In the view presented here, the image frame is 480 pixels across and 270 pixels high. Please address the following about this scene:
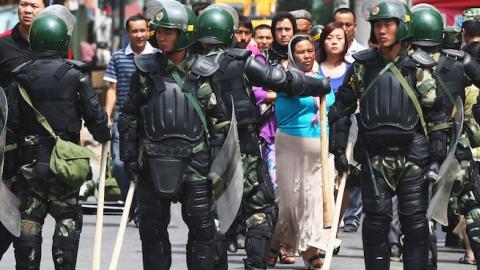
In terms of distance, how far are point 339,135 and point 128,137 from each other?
4.60 feet

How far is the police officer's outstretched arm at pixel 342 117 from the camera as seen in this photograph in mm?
10188

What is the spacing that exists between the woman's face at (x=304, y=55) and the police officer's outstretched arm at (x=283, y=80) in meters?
1.35

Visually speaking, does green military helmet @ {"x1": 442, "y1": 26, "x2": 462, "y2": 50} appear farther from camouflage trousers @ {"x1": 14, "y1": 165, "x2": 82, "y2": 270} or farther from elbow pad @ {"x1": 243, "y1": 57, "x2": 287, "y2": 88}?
camouflage trousers @ {"x1": 14, "y1": 165, "x2": 82, "y2": 270}

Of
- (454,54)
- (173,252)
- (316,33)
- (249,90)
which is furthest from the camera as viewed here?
(316,33)

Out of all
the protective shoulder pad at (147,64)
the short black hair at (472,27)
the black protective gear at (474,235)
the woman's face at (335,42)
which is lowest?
the black protective gear at (474,235)

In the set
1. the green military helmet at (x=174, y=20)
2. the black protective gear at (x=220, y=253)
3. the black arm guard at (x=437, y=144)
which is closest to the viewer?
the green military helmet at (x=174, y=20)

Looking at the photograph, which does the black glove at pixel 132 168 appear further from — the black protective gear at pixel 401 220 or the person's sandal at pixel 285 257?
the person's sandal at pixel 285 257

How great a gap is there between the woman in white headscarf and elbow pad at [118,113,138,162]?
223 cm

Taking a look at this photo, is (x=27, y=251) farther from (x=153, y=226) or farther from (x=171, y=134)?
(x=171, y=134)

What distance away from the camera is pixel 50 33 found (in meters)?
9.77

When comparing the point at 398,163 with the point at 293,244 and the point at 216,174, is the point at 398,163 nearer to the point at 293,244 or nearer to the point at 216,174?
the point at 216,174

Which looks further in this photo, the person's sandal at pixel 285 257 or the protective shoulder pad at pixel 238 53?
the person's sandal at pixel 285 257

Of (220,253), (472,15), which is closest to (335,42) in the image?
(472,15)

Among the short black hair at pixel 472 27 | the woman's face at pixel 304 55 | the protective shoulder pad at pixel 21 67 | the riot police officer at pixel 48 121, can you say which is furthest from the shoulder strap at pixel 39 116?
the short black hair at pixel 472 27
